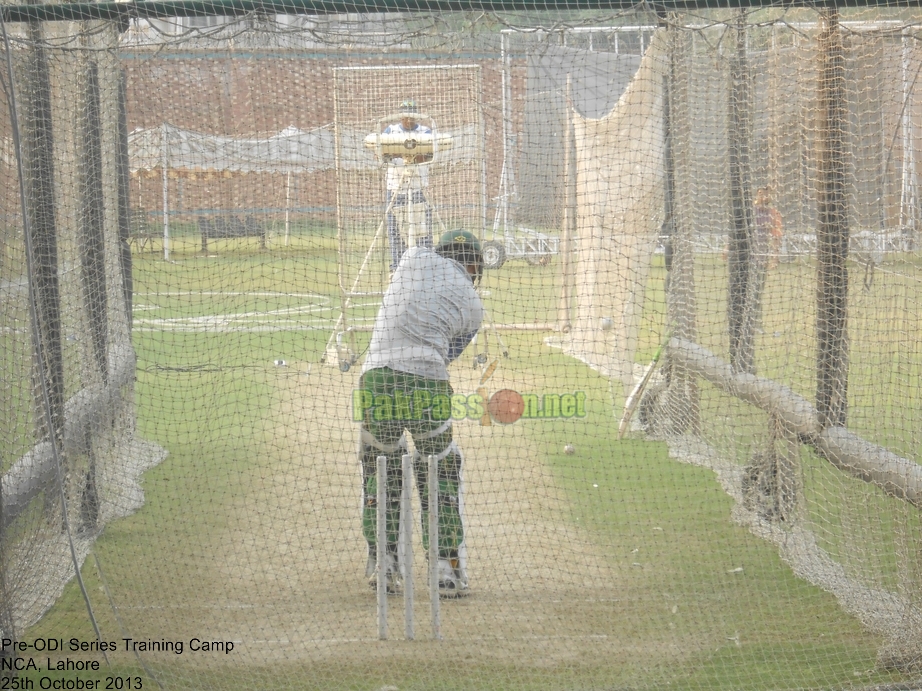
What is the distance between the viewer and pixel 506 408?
326 inches

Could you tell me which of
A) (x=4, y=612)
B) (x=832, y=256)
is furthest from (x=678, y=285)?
(x=4, y=612)

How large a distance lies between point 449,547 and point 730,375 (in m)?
2.26

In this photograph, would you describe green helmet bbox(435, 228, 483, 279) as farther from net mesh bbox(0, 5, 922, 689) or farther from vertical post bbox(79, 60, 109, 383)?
vertical post bbox(79, 60, 109, 383)

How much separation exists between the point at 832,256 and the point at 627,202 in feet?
10.9

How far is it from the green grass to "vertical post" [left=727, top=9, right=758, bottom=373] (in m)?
0.22

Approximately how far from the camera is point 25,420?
4957mm

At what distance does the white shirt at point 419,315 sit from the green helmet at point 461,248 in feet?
0.32

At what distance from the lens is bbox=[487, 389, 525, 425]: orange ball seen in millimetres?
8211

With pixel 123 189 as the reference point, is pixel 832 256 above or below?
below

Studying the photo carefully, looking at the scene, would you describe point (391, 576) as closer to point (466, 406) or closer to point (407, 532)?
point (407, 532)

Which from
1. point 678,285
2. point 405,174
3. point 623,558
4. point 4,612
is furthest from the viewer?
point 405,174

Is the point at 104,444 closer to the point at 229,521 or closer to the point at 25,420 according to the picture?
the point at 229,521

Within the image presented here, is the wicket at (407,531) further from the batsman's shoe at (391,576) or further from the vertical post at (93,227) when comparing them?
the vertical post at (93,227)

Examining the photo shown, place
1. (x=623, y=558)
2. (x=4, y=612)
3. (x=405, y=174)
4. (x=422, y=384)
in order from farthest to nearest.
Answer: (x=405, y=174) → (x=623, y=558) → (x=422, y=384) → (x=4, y=612)
